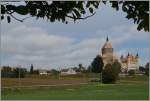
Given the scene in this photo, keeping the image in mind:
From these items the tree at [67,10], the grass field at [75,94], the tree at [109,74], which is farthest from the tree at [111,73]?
the tree at [67,10]

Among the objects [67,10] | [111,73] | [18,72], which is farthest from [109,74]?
[67,10]

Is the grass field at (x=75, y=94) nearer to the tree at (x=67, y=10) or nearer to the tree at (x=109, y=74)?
the tree at (x=109, y=74)

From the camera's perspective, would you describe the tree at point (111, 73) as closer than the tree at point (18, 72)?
No

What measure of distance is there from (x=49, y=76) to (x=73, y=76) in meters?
7.71

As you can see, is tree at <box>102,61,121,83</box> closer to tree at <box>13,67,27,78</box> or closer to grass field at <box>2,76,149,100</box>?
tree at <box>13,67,27,78</box>

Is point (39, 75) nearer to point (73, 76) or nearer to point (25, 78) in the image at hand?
point (25, 78)

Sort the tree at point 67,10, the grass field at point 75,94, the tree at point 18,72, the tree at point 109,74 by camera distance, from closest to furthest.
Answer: the tree at point 67,10 < the grass field at point 75,94 < the tree at point 18,72 < the tree at point 109,74

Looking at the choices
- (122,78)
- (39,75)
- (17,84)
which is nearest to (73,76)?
(122,78)

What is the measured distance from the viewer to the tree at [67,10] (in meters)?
3.68

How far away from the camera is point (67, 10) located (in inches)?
150

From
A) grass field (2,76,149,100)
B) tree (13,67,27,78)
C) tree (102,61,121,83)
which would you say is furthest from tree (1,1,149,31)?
tree (102,61,121,83)

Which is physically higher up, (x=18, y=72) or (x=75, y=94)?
(x=18, y=72)

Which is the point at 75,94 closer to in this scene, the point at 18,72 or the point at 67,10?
the point at 18,72

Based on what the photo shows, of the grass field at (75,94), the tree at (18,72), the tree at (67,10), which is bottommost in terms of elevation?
the grass field at (75,94)
